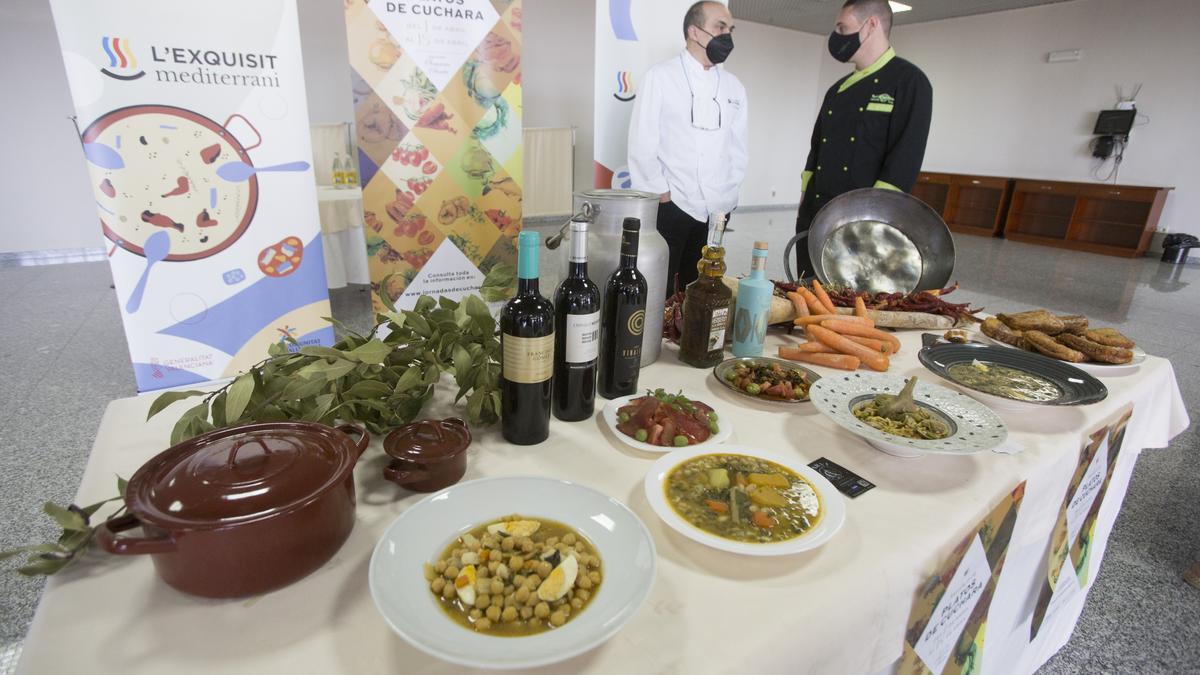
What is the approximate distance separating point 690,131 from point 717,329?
205 cm

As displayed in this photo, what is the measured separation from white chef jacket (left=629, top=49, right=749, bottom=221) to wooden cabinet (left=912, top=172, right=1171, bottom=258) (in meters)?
4.54

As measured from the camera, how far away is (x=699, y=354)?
130cm

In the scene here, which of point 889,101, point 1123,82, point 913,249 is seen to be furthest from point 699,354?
point 1123,82

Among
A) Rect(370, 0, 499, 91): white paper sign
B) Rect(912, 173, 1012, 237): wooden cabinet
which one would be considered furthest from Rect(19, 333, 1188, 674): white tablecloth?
Rect(912, 173, 1012, 237): wooden cabinet

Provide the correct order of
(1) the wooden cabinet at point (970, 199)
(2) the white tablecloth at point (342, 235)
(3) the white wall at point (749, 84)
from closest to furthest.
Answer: (2) the white tablecloth at point (342, 235), (3) the white wall at point (749, 84), (1) the wooden cabinet at point (970, 199)

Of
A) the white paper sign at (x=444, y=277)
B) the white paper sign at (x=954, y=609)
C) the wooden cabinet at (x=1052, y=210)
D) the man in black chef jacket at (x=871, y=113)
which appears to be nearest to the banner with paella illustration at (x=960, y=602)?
the white paper sign at (x=954, y=609)

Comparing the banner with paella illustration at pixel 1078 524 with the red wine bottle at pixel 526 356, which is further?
the banner with paella illustration at pixel 1078 524

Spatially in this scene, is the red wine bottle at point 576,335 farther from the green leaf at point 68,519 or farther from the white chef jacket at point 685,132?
the white chef jacket at point 685,132

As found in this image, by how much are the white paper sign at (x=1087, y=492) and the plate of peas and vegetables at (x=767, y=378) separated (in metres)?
0.55

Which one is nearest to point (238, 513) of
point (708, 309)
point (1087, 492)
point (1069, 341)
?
point (708, 309)

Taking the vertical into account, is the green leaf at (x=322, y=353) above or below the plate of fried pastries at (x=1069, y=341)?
above

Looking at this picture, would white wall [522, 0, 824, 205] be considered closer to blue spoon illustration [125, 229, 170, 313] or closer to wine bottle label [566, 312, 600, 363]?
blue spoon illustration [125, 229, 170, 313]

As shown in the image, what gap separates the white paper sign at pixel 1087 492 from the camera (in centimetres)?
115

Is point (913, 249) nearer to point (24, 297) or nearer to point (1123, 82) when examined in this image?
point (24, 297)
